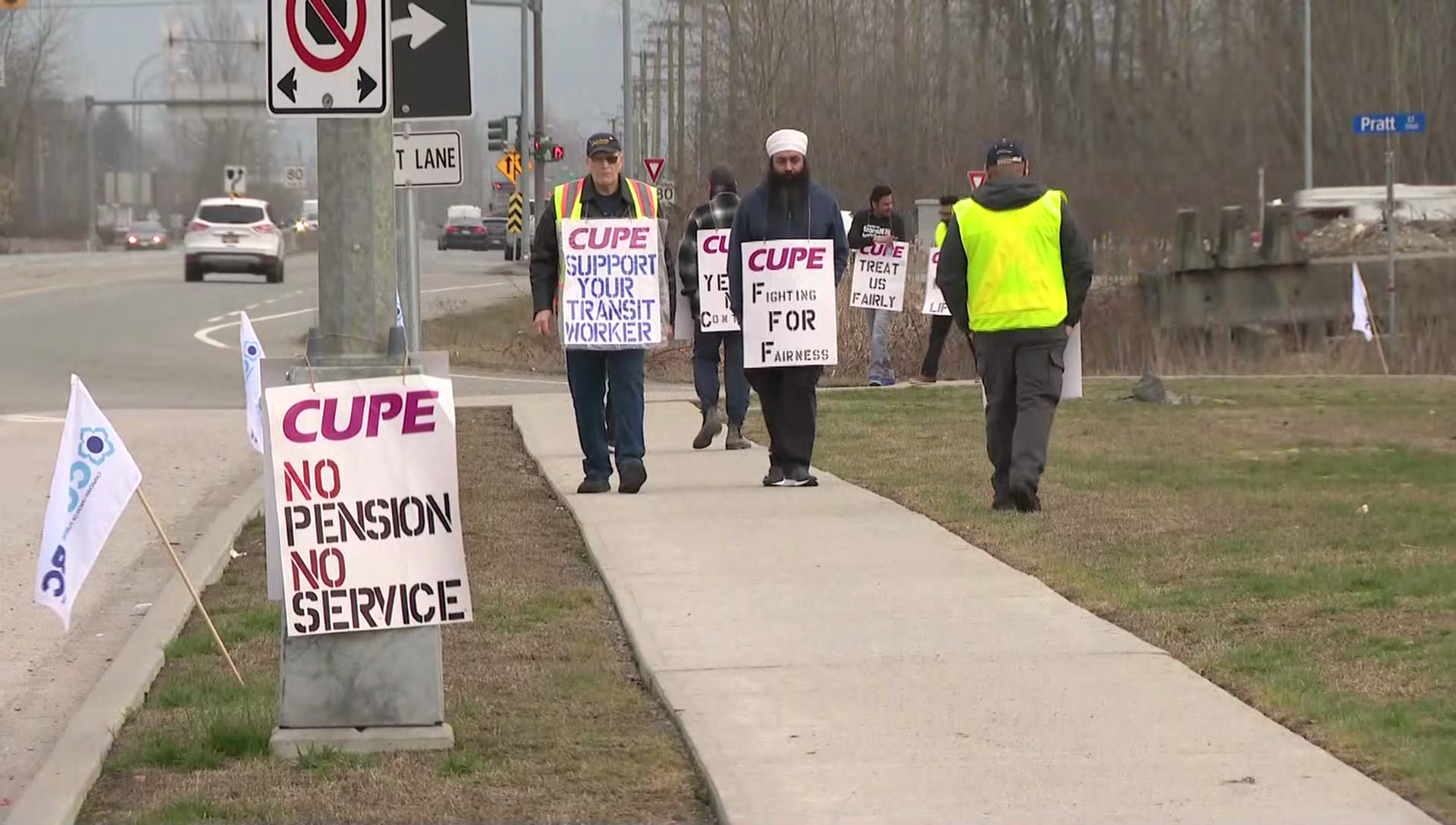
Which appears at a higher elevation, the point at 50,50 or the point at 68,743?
the point at 50,50

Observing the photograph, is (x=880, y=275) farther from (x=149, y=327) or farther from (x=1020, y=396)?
(x=149, y=327)

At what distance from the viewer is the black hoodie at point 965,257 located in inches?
450

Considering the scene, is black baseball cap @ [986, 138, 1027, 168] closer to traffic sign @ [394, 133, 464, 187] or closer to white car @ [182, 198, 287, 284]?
traffic sign @ [394, 133, 464, 187]

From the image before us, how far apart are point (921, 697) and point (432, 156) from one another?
8396 mm

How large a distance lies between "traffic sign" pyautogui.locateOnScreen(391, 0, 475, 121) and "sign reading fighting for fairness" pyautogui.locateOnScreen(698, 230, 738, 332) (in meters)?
2.95

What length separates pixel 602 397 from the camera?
12.5 m

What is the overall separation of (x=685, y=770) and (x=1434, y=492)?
23.2 ft

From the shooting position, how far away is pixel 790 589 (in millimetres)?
9250

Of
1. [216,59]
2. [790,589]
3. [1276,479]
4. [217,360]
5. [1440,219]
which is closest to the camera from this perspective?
[790,589]

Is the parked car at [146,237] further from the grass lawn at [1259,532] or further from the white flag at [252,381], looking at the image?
the white flag at [252,381]

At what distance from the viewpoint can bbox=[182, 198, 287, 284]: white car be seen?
50.4 metres

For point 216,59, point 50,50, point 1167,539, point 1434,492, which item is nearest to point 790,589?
point 1167,539

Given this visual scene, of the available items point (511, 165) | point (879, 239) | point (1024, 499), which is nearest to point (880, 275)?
point (879, 239)

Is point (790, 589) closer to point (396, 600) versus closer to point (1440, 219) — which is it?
point (396, 600)
